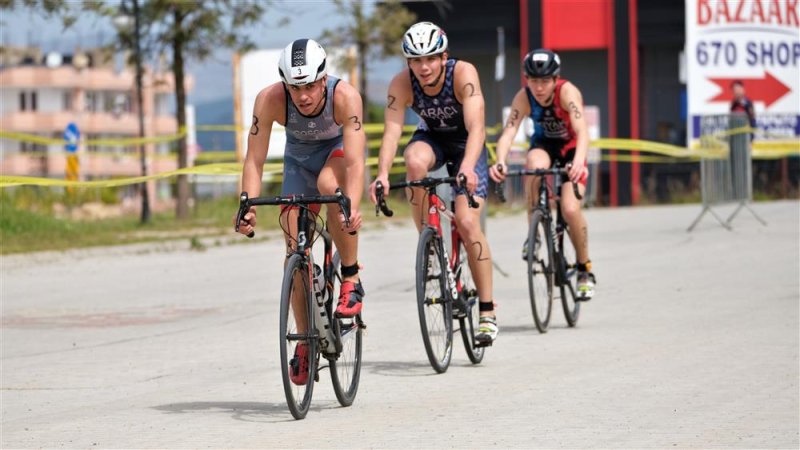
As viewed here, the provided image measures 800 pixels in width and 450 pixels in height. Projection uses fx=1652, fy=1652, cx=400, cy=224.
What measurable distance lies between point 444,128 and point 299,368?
2536mm

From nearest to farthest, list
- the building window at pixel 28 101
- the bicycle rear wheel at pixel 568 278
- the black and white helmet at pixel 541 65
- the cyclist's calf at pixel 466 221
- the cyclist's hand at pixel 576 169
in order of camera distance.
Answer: the cyclist's calf at pixel 466 221 < the cyclist's hand at pixel 576 169 < the black and white helmet at pixel 541 65 < the bicycle rear wheel at pixel 568 278 < the building window at pixel 28 101

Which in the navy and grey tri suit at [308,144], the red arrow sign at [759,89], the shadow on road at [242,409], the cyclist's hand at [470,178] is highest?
the red arrow sign at [759,89]

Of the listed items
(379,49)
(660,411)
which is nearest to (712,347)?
(660,411)

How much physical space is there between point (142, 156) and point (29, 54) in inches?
4141

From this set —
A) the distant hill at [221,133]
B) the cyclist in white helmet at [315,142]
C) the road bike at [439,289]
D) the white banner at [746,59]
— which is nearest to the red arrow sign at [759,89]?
the white banner at [746,59]

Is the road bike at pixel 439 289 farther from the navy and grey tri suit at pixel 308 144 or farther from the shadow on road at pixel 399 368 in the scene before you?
the navy and grey tri suit at pixel 308 144

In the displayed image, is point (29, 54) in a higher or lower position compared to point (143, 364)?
higher

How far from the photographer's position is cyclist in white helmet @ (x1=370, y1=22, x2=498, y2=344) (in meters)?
10.0

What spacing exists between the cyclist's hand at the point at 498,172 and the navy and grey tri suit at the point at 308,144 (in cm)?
207

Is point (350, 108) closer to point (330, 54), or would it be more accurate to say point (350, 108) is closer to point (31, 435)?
point (31, 435)

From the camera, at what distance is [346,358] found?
8930mm

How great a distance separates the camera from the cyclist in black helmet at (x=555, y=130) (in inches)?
472

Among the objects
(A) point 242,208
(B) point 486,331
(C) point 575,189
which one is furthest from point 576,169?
(A) point 242,208

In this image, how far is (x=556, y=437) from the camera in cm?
763
